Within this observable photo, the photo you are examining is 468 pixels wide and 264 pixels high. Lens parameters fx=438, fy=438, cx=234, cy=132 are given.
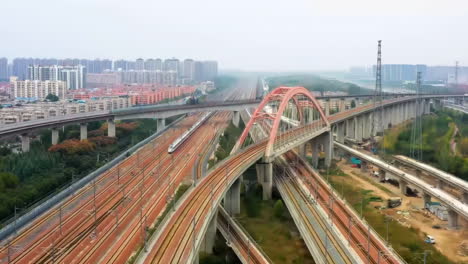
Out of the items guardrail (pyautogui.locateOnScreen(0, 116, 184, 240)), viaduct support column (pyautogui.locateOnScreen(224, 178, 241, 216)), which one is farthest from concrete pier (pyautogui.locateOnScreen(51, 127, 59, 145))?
viaduct support column (pyautogui.locateOnScreen(224, 178, 241, 216))

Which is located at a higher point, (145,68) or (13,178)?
(145,68)

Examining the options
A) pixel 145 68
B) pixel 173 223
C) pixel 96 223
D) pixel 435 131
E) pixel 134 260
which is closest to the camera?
pixel 134 260

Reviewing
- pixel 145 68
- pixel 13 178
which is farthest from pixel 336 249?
pixel 145 68

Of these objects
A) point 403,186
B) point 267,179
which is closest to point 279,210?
point 267,179

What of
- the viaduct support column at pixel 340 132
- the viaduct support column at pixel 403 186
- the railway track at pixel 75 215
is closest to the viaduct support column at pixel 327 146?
the viaduct support column at pixel 403 186

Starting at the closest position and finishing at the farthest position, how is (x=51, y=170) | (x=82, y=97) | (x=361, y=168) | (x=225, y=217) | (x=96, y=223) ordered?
1. (x=96, y=223)
2. (x=225, y=217)
3. (x=51, y=170)
4. (x=361, y=168)
5. (x=82, y=97)

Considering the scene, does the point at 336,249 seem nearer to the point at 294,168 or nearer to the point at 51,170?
the point at 294,168

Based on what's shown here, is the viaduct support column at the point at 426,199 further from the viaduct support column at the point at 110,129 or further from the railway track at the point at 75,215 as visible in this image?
the viaduct support column at the point at 110,129
